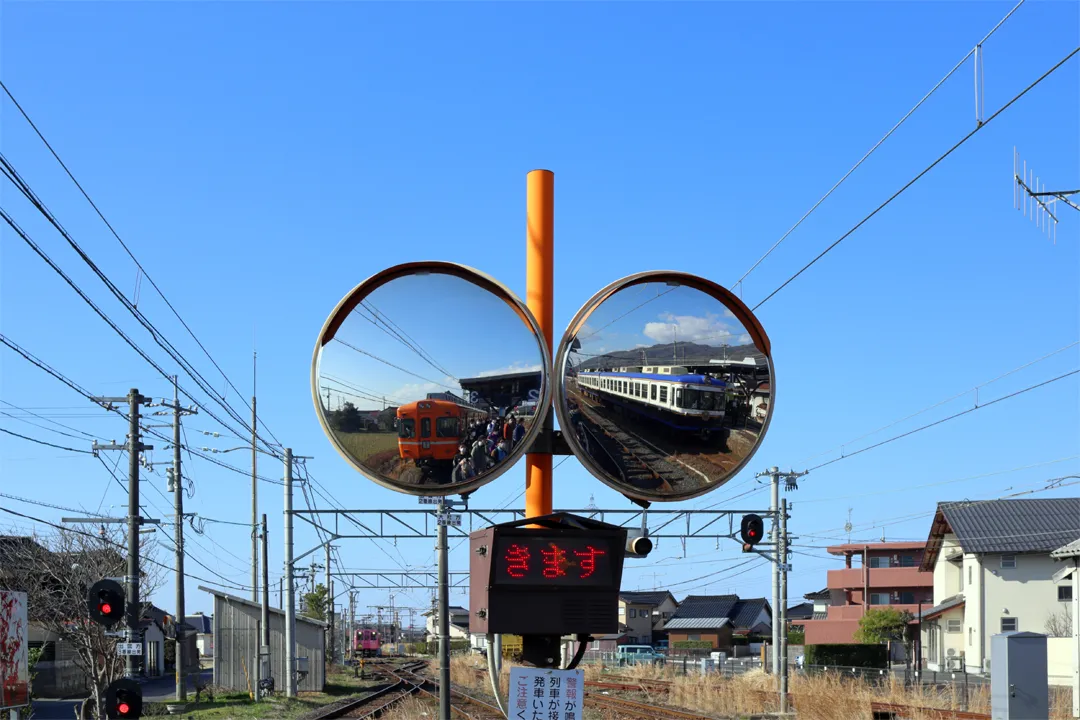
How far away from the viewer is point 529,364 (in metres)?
4.06

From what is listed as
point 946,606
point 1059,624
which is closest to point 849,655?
point 1059,624

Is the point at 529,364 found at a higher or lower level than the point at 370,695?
higher

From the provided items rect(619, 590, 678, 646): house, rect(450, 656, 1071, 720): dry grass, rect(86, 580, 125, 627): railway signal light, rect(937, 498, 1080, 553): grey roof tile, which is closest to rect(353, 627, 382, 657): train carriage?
rect(619, 590, 678, 646): house

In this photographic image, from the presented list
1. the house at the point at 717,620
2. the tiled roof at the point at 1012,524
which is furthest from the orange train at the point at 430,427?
the house at the point at 717,620

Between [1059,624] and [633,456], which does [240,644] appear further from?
[633,456]

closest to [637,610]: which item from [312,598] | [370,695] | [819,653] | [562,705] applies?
[312,598]

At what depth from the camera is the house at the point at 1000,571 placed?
4397cm

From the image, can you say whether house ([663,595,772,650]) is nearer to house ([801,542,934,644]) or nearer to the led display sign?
house ([801,542,934,644])

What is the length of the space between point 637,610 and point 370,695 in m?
54.3

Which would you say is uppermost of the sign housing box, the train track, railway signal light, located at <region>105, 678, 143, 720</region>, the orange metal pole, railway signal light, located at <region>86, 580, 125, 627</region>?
the orange metal pole

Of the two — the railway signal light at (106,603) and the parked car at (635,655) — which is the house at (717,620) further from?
the railway signal light at (106,603)

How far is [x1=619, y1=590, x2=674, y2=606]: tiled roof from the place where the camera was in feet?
292

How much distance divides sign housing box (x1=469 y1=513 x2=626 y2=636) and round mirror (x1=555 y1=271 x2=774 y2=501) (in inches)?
13.1

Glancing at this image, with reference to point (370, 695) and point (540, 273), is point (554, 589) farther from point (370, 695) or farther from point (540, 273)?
point (370, 695)
